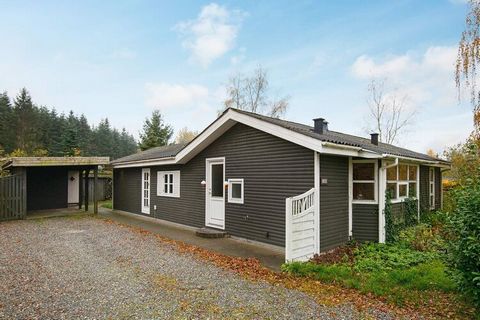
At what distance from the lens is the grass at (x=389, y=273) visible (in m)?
4.64

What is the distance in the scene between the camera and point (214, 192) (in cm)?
959

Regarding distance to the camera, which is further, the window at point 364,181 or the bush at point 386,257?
the window at point 364,181

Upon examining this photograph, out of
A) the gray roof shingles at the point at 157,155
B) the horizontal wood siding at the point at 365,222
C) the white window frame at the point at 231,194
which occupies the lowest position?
the horizontal wood siding at the point at 365,222

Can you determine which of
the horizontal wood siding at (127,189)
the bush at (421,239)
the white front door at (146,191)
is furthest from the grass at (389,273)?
the horizontal wood siding at (127,189)

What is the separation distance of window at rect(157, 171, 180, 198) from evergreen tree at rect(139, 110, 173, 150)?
21542 mm

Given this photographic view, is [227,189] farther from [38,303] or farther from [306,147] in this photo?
[38,303]

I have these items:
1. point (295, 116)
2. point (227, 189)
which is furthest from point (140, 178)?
point (295, 116)

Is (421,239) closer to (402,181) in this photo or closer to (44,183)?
(402,181)

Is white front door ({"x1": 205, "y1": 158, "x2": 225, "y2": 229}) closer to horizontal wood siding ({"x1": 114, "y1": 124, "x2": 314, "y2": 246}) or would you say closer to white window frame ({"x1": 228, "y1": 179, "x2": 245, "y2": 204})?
horizontal wood siding ({"x1": 114, "y1": 124, "x2": 314, "y2": 246})

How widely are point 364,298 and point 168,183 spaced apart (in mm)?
8792

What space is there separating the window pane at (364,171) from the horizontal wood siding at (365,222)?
77cm

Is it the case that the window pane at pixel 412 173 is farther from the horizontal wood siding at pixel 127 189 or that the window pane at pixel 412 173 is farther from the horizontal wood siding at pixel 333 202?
the horizontal wood siding at pixel 127 189

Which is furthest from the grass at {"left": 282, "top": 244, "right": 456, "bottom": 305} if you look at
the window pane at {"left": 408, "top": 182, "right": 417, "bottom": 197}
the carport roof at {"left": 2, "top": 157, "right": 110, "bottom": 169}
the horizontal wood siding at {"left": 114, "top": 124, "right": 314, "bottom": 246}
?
the carport roof at {"left": 2, "top": 157, "right": 110, "bottom": 169}

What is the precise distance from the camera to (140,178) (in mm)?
13242
